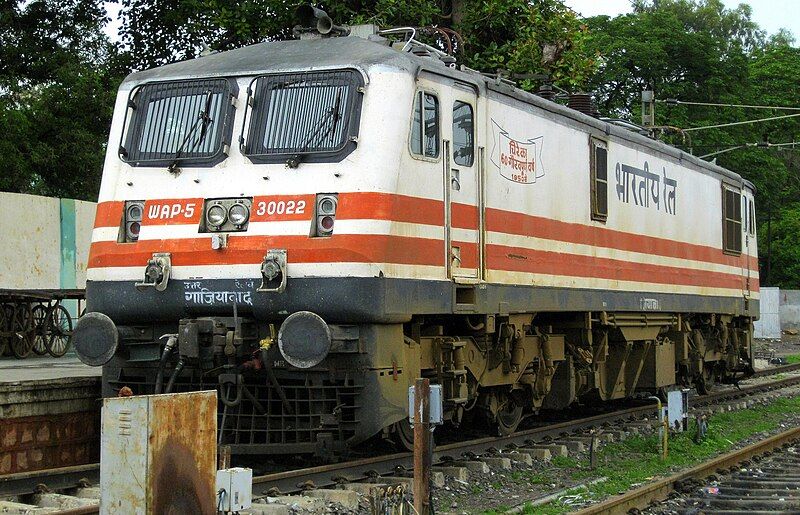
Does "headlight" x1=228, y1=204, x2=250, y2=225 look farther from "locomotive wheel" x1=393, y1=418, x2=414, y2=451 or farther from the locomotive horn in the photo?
"locomotive wheel" x1=393, y1=418, x2=414, y2=451

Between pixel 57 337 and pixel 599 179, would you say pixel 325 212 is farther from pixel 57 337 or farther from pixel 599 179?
pixel 57 337

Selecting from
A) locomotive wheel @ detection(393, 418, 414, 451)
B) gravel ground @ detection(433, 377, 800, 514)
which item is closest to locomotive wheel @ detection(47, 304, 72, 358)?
locomotive wheel @ detection(393, 418, 414, 451)

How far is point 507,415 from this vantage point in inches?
519

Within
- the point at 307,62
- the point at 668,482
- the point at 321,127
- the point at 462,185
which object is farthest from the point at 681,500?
the point at 307,62

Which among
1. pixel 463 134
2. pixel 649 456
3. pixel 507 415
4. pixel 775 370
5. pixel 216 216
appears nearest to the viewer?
pixel 216 216

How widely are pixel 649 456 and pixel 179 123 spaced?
19.4ft

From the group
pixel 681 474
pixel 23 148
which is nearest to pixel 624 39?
pixel 23 148

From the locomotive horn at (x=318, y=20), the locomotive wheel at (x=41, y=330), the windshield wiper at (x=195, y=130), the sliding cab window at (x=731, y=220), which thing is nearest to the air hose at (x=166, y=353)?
the windshield wiper at (x=195, y=130)

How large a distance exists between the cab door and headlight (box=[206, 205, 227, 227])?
1958 millimetres

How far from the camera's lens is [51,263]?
19.6 meters

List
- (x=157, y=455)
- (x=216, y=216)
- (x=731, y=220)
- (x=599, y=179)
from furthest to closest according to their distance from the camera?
1. (x=731, y=220)
2. (x=599, y=179)
3. (x=216, y=216)
4. (x=157, y=455)

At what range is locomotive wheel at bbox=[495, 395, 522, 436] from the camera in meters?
12.8

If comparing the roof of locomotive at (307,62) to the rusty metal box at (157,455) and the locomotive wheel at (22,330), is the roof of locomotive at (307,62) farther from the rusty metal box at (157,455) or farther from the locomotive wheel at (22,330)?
the locomotive wheel at (22,330)

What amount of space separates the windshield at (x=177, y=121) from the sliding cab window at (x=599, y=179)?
5.22 meters
